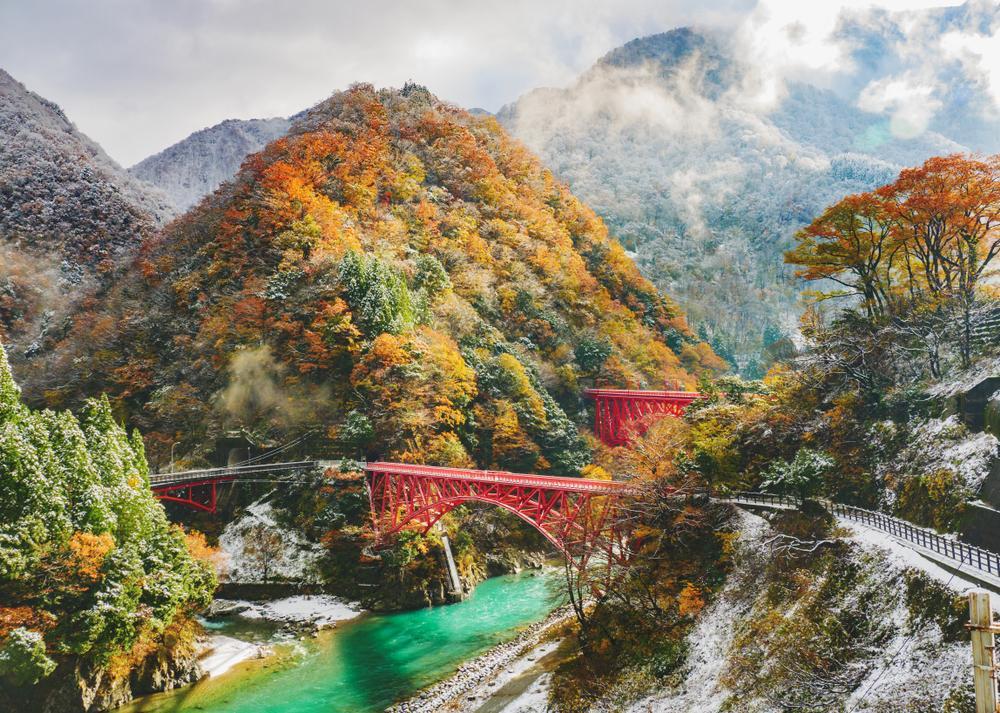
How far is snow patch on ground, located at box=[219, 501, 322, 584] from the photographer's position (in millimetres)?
32156

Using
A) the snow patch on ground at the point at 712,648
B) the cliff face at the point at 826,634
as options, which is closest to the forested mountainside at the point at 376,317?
the snow patch on ground at the point at 712,648

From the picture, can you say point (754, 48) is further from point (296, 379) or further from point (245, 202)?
point (296, 379)

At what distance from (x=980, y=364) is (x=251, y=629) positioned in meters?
29.4

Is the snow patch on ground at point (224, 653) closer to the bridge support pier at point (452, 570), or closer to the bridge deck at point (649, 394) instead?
the bridge support pier at point (452, 570)

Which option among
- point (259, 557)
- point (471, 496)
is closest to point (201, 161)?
point (259, 557)

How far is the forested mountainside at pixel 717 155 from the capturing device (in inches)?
3292

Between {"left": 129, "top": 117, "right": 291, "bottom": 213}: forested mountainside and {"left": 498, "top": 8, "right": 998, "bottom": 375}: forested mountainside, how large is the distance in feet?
157

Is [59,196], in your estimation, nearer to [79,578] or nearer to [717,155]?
[79,578]

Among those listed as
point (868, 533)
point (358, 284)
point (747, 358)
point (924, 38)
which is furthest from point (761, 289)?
point (868, 533)

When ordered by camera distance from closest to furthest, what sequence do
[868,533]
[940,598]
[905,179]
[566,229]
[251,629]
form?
[940,598]
[868,533]
[905,179]
[251,629]
[566,229]

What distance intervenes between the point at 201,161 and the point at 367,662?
356 feet

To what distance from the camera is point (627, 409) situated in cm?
4281

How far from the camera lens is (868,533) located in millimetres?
16297

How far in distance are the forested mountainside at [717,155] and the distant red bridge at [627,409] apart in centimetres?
3672
